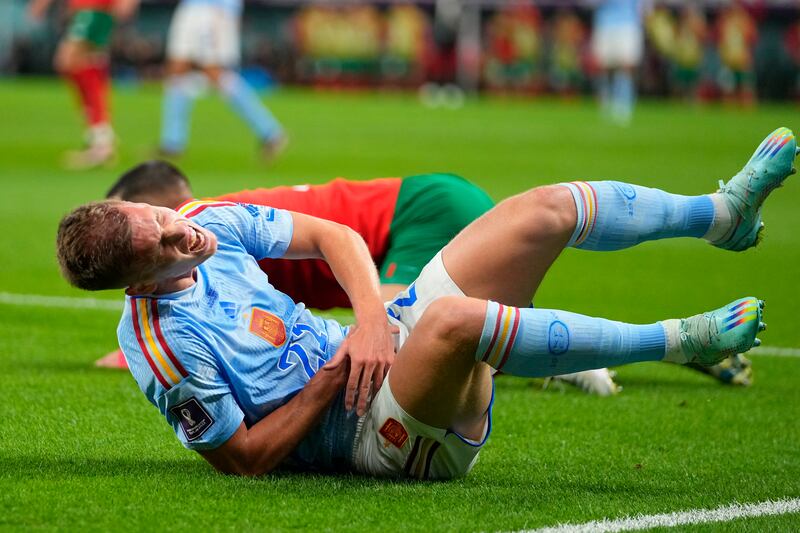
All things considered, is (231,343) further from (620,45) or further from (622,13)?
(622,13)

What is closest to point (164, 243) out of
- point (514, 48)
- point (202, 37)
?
point (202, 37)

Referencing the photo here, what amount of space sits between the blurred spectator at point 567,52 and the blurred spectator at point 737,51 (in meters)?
3.49

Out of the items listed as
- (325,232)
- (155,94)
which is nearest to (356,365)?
(325,232)

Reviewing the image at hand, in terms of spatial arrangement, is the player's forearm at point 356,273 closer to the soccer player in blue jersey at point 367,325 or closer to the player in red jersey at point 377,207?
the soccer player in blue jersey at point 367,325

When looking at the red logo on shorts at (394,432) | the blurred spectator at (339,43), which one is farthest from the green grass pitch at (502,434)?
the blurred spectator at (339,43)

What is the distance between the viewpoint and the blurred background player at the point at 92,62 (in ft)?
47.5

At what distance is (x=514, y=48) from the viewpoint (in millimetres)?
32719

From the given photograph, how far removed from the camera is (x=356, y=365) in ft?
11.9

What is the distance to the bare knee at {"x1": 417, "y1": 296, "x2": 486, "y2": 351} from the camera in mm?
3436

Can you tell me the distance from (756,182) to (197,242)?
1778mm

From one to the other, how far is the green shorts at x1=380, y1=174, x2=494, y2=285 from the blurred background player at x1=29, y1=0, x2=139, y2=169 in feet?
31.8

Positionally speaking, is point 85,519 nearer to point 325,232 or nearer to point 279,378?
point 279,378

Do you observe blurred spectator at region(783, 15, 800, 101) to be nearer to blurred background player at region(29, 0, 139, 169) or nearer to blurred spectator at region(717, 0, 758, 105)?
blurred spectator at region(717, 0, 758, 105)

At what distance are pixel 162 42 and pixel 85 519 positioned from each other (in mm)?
32020
